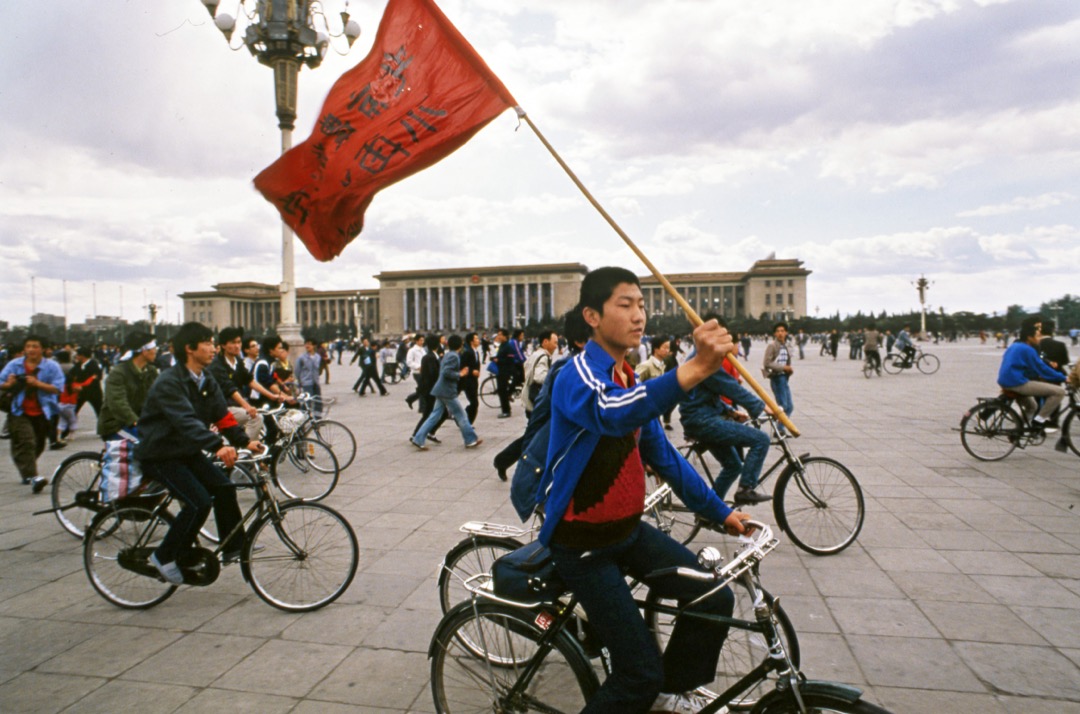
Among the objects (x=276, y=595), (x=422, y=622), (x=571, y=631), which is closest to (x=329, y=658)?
(x=422, y=622)

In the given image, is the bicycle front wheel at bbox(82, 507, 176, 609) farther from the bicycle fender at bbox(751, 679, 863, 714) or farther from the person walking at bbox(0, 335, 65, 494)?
the person walking at bbox(0, 335, 65, 494)

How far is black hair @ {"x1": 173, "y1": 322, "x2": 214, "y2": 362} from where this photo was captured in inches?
164

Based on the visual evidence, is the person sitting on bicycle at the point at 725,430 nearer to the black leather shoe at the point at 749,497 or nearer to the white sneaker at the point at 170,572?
the black leather shoe at the point at 749,497

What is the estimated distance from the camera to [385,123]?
385cm

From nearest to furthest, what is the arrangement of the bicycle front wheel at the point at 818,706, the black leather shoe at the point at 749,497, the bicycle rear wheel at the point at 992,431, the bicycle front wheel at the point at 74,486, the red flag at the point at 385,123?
the bicycle front wheel at the point at 818,706 → the red flag at the point at 385,123 → the black leather shoe at the point at 749,497 → the bicycle front wheel at the point at 74,486 → the bicycle rear wheel at the point at 992,431

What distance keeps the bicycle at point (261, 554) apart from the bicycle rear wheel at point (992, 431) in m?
7.32

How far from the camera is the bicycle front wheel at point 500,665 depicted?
2.27 meters

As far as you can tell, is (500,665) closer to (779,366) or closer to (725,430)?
(725,430)

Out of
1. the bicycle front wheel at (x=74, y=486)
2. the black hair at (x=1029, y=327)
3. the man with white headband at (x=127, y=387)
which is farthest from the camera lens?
the black hair at (x=1029, y=327)

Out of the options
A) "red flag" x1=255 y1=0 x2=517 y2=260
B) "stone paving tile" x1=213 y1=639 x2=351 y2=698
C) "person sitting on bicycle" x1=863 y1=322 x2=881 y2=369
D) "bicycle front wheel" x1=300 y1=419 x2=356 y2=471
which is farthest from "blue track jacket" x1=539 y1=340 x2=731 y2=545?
"person sitting on bicycle" x1=863 y1=322 x2=881 y2=369

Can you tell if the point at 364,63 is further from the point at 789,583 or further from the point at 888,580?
the point at 888,580

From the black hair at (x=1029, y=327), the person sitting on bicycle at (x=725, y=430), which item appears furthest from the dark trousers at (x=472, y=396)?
the black hair at (x=1029, y=327)

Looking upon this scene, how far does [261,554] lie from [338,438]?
177 inches

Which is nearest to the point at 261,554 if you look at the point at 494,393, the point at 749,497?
the point at 749,497
